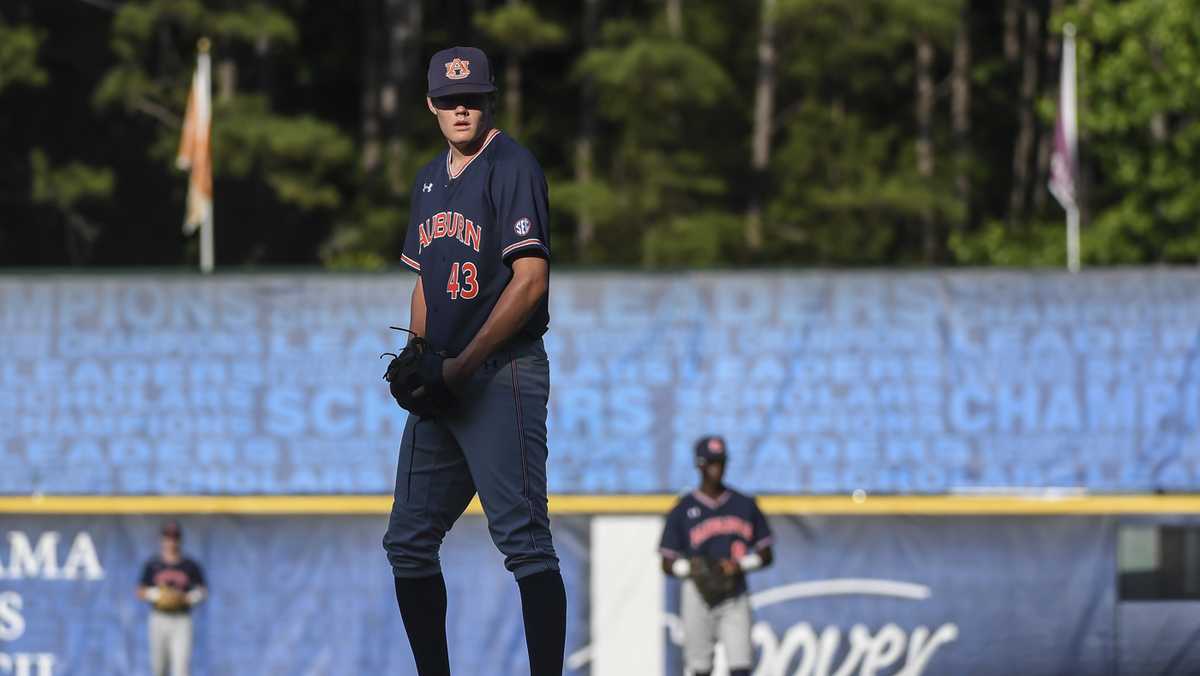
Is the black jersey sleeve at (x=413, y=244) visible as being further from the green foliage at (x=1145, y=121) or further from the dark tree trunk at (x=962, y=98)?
the dark tree trunk at (x=962, y=98)

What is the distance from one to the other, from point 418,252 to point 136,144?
118 ft

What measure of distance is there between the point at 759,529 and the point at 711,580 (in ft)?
1.30

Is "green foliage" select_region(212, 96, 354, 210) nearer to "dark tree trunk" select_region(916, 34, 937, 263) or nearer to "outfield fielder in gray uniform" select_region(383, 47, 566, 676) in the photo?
"dark tree trunk" select_region(916, 34, 937, 263)

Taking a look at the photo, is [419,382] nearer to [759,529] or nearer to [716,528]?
[716,528]

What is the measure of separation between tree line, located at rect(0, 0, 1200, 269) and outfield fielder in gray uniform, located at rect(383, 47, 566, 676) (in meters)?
29.2

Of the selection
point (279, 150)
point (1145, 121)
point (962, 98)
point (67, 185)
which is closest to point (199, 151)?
point (279, 150)

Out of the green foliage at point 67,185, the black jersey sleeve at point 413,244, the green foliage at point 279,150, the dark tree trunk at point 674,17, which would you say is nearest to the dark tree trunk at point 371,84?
the green foliage at point 279,150

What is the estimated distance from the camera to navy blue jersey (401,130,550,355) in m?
5.55

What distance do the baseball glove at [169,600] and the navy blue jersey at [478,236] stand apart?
7.43 metres

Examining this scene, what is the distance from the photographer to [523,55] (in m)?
48.6

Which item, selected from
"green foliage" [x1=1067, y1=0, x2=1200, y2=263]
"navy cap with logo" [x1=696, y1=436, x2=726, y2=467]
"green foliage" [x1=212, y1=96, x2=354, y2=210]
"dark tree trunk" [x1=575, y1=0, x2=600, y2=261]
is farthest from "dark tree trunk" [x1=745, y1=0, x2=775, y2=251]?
"navy cap with logo" [x1=696, y1=436, x2=726, y2=467]

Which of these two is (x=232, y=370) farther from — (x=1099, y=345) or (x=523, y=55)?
(x=523, y=55)

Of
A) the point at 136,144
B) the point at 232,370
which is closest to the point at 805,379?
the point at 232,370

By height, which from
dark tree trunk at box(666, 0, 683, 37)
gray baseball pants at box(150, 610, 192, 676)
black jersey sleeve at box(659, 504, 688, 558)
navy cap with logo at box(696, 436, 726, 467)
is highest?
dark tree trunk at box(666, 0, 683, 37)
